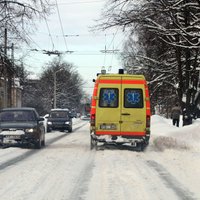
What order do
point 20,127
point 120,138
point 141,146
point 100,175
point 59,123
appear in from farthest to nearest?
point 59,123
point 20,127
point 141,146
point 120,138
point 100,175

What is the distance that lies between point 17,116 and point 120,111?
13.7 ft

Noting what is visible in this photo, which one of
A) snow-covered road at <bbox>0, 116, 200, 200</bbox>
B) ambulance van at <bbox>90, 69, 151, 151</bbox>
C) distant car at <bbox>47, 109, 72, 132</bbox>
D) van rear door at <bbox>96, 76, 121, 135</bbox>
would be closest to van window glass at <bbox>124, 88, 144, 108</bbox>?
ambulance van at <bbox>90, 69, 151, 151</bbox>

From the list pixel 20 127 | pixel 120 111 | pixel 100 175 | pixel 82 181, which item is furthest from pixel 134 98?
pixel 82 181

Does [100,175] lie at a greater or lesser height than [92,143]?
lesser

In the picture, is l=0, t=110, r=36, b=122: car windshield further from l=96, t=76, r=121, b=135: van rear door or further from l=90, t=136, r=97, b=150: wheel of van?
l=96, t=76, r=121, b=135: van rear door

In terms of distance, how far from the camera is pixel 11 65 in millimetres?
30359

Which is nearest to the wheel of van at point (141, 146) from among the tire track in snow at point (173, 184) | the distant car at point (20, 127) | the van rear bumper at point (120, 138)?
the van rear bumper at point (120, 138)

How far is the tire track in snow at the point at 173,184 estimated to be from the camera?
8.85 meters

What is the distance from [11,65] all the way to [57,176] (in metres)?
20.0

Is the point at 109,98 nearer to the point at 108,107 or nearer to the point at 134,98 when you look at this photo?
the point at 108,107

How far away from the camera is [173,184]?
10164 mm

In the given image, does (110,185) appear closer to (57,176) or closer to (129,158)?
(57,176)

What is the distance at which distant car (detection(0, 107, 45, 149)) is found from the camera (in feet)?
62.2

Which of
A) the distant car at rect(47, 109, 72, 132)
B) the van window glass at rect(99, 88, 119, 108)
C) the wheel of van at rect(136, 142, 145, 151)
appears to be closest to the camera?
the van window glass at rect(99, 88, 119, 108)
